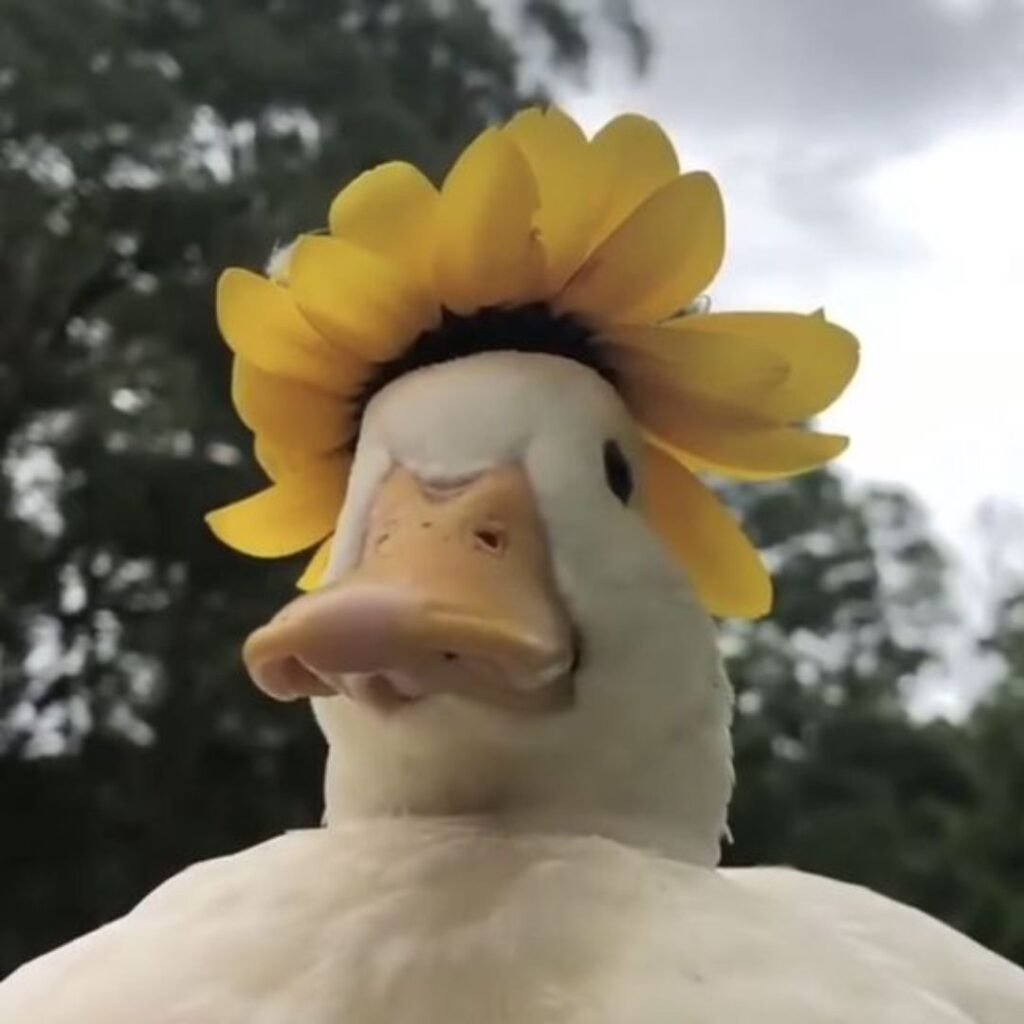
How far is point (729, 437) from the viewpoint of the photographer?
0.39 m

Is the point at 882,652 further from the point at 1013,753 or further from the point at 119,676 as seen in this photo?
the point at 119,676

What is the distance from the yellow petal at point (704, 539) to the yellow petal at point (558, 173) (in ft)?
0.17

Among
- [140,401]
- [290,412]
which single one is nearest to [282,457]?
[290,412]

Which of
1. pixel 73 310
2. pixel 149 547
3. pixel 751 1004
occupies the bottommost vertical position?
pixel 751 1004

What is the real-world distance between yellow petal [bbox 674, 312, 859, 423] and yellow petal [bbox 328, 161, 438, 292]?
52 mm

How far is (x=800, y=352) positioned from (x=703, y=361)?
0.07ft

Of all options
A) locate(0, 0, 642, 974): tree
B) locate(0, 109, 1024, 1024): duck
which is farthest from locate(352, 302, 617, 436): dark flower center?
locate(0, 0, 642, 974): tree

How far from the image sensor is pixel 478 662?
324 millimetres

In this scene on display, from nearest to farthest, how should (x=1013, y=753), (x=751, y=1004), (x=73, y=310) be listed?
(x=751, y=1004), (x=1013, y=753), (x=73, y=310)

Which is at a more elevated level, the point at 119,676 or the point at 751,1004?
the point at 119,676

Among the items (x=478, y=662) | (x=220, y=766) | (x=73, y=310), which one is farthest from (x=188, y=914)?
(x=73, y=310)

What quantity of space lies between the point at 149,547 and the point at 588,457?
2057 millimetres

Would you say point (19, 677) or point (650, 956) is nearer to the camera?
point (650, 956)

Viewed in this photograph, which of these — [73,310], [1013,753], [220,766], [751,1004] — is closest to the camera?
[751,1004]
